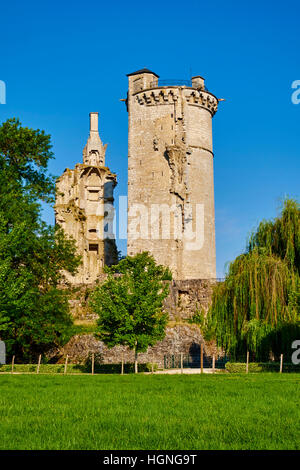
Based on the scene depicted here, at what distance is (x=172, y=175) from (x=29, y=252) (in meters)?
17.9

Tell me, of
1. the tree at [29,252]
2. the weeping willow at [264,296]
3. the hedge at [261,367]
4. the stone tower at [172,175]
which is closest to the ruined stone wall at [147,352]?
the tree at [29,252]

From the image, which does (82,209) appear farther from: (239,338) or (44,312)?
(239,338)

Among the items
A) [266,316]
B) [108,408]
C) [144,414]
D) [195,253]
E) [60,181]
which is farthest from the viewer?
[60,181]

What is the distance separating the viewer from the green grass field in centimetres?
756

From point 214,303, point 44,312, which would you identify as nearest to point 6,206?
point 44,312

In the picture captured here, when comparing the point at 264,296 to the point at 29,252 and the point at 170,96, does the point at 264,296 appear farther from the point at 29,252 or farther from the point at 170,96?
the point at 170,96

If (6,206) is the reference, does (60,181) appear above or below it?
above

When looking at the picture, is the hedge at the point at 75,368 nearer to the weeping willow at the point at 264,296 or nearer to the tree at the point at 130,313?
the tree at the point at 130,313

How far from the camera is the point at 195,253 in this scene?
146ft

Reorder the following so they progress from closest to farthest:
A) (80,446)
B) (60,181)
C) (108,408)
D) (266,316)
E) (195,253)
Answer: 1. (80,446)
2. (108,408)
3. (266,316)
4. (195,253)
5. (60,181)

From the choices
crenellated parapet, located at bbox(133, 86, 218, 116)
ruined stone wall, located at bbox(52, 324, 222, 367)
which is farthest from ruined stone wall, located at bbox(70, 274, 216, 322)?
crenellated parapet, located at bbox(133, 86, 218, 116)

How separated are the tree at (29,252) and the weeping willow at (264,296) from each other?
337 inches

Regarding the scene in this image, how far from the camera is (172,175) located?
4462 centimetres
